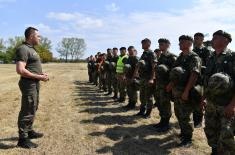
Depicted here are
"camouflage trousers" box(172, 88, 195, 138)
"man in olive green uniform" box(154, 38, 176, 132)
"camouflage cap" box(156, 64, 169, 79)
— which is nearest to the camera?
"camouflage trousers" box(172, 88, 195, 138)

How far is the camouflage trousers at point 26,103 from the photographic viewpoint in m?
7.27

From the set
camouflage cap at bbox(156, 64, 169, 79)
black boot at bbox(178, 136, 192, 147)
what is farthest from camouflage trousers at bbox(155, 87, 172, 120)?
black boot at bbox(178, 136, 192, 147)

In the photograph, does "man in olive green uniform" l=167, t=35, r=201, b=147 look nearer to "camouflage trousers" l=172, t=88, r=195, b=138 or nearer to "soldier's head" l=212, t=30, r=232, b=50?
"camouflage trousers" l=172, t=88, r=195, b=138

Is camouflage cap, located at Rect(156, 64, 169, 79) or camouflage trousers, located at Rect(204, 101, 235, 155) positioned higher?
camouflage cap, located at Rect(156, 64, 169, 79)

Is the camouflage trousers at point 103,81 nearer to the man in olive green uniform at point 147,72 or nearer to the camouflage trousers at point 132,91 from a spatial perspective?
the camouflage trousers at point 132,91

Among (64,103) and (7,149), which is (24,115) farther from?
(64,103)

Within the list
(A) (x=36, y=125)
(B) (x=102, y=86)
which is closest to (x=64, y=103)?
(A) (x=36, y=125)

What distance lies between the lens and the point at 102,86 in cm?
1983

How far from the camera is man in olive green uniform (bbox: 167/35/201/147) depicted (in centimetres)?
730

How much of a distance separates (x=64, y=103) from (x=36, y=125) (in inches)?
176

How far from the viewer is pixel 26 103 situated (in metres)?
7.27

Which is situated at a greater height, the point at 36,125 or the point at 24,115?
the point at 24,115

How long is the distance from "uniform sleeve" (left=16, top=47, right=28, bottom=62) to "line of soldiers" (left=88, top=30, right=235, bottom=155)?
295 cm

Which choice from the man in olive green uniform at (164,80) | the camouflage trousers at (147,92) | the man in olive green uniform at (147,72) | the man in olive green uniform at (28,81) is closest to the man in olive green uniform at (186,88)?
the man in olive green uniform at (164,80)
